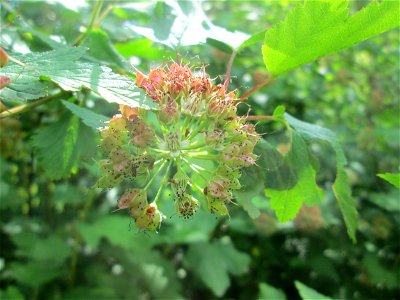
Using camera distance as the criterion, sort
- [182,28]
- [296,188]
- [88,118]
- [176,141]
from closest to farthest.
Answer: [176,141]
[88,118]
[296,188]
[182,28]

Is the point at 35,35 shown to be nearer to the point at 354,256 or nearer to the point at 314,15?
the point at 314,15

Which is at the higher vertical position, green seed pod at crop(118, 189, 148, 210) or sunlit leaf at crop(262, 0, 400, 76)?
sunlit leaf at crop(262, 0, 400, 76)

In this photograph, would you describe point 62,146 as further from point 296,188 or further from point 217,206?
point 296,188

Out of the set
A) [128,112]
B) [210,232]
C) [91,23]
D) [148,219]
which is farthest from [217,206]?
[210,232]

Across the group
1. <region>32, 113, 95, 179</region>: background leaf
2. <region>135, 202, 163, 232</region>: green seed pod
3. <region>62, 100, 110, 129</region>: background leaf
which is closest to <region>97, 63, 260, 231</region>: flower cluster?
<region>135, 202, 163, 232</region>: green seed pod

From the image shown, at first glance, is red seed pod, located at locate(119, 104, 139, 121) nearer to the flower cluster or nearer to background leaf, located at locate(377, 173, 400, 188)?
the flower cluster

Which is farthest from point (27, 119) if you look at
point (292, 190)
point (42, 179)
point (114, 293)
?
point (292, 190)

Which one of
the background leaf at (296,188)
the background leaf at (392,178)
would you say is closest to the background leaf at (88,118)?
the background leaf at (296,188)
